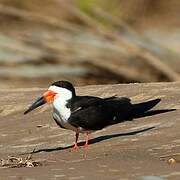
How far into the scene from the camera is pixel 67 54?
14.8 meters

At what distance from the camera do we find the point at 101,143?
7367 millimetres

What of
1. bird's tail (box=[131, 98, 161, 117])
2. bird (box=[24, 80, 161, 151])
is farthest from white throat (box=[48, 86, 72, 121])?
bird's tail (box=[131, 98, 161, 117])

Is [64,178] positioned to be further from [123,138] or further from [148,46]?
[148,46]

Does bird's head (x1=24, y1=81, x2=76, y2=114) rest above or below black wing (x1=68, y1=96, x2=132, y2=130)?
above

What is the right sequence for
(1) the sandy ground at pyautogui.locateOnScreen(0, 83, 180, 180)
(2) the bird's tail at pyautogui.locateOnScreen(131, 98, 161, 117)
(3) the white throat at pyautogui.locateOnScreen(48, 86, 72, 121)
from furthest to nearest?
(2) the bird's tail at pyautogui.locateOnScreen(131, 98, 161, 117)
(3) the white throat at pyautogui.locateOnScreen(48, 86, 72, 121)
(1) the sandy ground at pyautogui.locateOnScreen(0, 83, 180, 180)

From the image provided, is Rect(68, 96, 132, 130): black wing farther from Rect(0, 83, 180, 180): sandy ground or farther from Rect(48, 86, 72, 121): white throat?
Rect(0, 83, 180, 180): sandy ground

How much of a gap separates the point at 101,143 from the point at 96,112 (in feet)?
0.92

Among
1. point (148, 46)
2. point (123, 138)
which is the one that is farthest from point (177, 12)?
point (123, 138)

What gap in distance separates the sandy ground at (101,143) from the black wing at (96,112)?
184 millimetres

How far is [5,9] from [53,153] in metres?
7.54

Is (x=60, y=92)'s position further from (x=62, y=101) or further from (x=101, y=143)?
(x=101, y=143)

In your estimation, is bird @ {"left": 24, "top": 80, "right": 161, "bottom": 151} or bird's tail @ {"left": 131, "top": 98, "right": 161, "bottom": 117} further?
bird's tail @ {"left": 131, "top": 98, "right": 161, "bottom": 117}

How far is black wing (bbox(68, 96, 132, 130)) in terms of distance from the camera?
7.12 metres

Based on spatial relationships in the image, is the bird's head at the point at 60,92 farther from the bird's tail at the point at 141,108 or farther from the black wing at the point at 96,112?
the bird's tail at the point at 141,108
